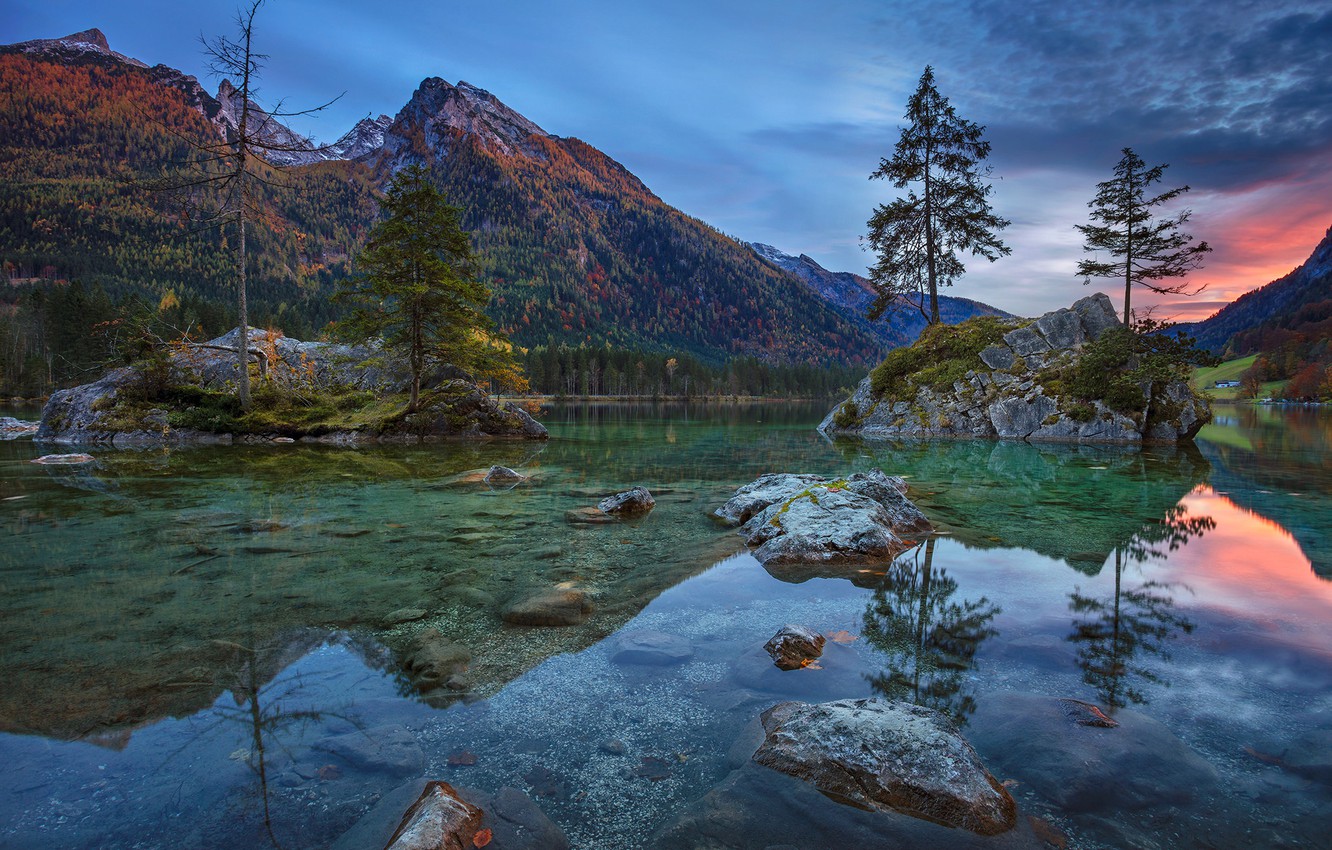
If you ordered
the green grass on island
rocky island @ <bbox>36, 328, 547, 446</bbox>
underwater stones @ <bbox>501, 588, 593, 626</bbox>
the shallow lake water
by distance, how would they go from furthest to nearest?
the green grass on island < rocky island @ <bbox>36, 328, 547, 446</bbox> < underwater stones @ <bbox>501, 588, 593, 626</bbox> < the shallow lake water

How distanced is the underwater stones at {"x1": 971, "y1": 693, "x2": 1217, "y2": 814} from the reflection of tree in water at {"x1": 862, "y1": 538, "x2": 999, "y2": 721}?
1.14 feet

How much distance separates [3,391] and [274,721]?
102763 mm

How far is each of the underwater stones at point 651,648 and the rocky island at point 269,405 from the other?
22.5m

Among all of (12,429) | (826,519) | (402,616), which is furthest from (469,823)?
(12,429)

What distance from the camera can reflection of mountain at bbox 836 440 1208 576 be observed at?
9.94m

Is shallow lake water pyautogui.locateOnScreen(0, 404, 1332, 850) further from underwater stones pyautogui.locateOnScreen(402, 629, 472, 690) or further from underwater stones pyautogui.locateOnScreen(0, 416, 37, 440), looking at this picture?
underwater stones pyautogui.locateOnScreen(0, 416, 37, 440)

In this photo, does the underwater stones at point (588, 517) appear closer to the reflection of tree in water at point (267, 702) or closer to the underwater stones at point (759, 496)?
the underwater stones at point (759, 496)

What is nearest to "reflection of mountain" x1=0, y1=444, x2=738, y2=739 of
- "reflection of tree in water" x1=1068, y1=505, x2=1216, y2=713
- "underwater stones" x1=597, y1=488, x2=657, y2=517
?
"underwater stones" x1=597, y1=488, x2=657, y2=517

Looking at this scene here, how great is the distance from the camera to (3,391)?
70.5 metres

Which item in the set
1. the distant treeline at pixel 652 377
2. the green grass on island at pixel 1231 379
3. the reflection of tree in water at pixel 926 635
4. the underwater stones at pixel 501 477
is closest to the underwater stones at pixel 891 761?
the reflection of tree in water at pixel 926 635

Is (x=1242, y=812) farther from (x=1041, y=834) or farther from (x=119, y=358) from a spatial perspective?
(x=119, y=358)

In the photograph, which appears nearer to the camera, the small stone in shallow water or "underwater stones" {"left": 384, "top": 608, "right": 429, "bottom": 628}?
the small stone in shallow water

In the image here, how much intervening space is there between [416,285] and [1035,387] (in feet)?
101

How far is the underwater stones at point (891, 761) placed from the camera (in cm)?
322
